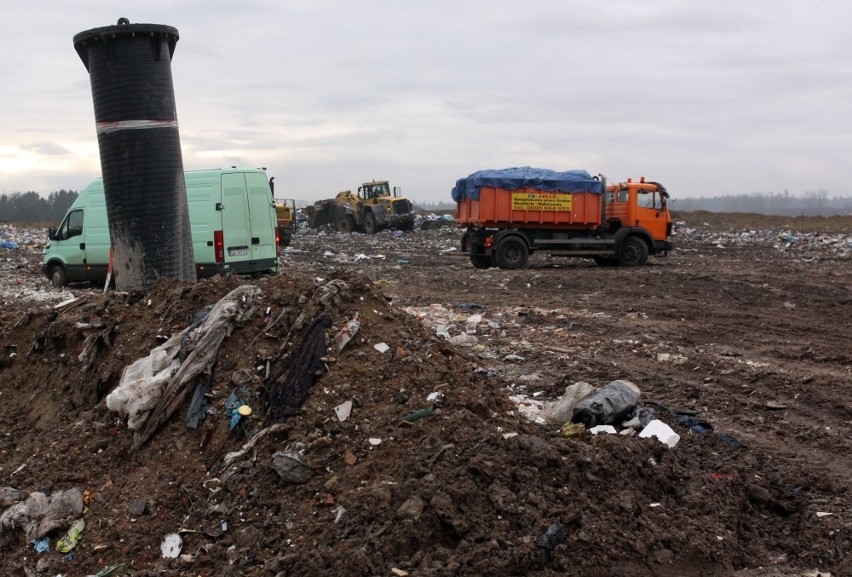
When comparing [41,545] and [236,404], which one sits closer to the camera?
[41,545]

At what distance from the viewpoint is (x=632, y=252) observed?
63.0 ft

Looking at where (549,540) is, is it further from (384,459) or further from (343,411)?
(343,411)

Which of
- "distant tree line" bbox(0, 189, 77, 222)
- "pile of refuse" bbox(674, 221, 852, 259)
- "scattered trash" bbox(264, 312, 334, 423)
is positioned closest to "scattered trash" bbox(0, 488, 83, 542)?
"scattered trash" bbox(264, 312, 334, 423)

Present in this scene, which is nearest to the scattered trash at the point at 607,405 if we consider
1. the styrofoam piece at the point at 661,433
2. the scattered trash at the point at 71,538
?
the styrofoam piece at the point at 661,433

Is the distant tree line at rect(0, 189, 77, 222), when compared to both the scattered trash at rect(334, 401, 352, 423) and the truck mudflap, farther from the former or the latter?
the scattered trash at rect(334, 401, 352, 423)

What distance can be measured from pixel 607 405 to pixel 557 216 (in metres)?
13.7

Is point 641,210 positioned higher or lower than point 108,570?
higher

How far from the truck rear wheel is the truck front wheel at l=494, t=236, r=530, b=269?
16.6 m

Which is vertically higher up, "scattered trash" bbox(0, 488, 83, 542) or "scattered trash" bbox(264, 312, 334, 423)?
"scattered trash" bbox(264, 312, 334, 423)

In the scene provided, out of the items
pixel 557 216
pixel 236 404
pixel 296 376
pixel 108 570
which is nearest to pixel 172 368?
pixel 236 404

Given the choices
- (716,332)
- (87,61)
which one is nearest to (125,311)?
(87,61)

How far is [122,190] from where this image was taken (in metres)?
7.12

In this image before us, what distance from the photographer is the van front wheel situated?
1436 cm

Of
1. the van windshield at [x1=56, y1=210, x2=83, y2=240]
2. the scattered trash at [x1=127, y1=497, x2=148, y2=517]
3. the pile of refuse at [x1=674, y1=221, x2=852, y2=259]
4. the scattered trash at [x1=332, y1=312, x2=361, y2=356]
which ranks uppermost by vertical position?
the van windshield at [x1=56, y1=210, x2=83, y2=240]
